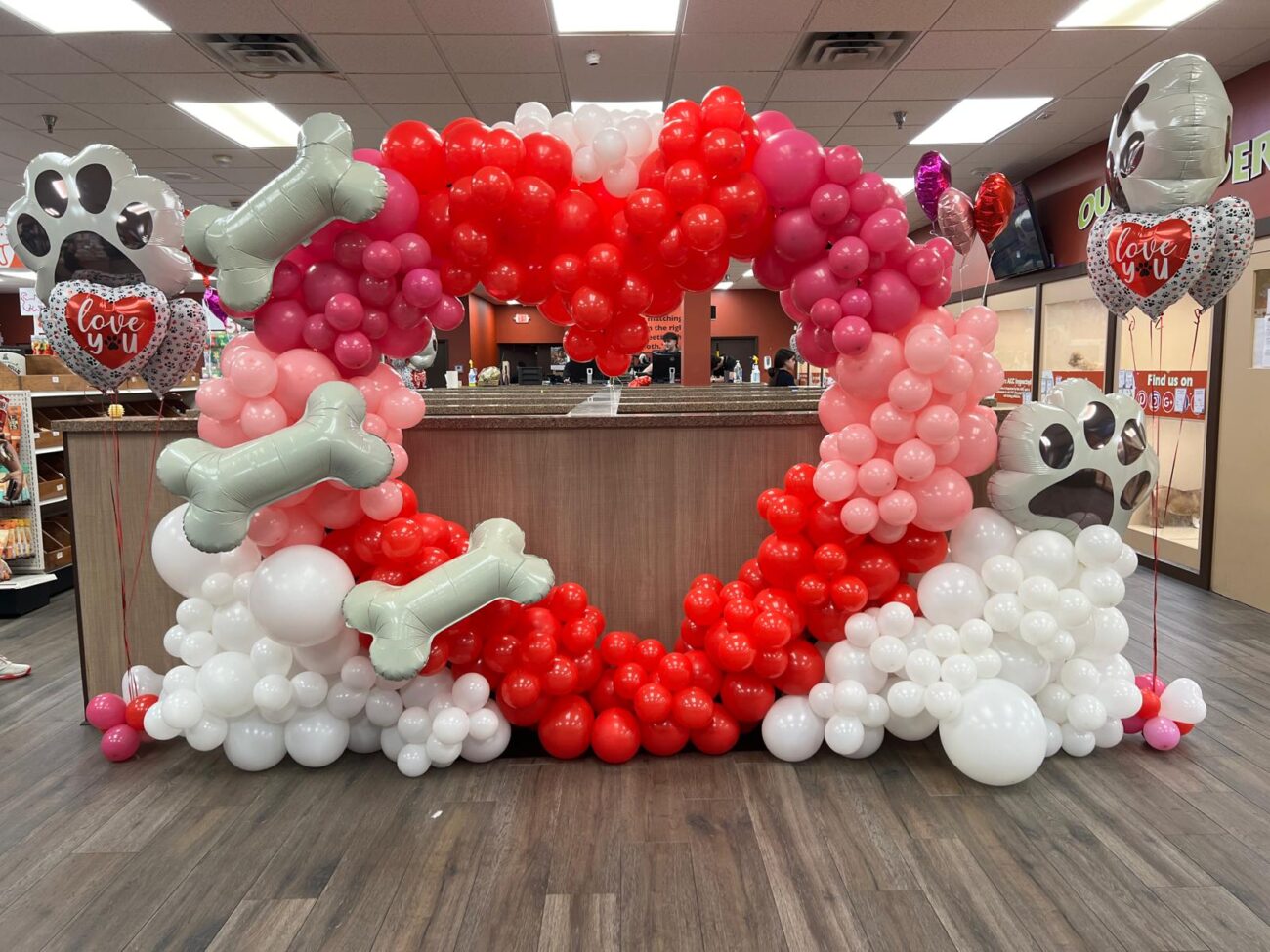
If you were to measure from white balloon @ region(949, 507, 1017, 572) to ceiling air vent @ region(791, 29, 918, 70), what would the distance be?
2.86 meters

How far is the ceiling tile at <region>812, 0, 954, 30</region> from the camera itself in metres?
3.74

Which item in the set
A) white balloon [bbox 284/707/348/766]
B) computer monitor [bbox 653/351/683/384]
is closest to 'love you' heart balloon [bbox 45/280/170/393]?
white balloon [bbox 284/707/348/766]

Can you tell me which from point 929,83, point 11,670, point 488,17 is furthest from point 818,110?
point 11,670

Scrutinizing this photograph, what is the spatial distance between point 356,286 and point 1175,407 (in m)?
4.75

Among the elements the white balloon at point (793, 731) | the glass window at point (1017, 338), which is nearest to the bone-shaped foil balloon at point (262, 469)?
the white balloon at point (793, 731)

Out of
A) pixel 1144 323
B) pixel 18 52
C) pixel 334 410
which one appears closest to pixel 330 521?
pixel 334 410

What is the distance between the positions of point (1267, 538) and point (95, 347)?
507cm

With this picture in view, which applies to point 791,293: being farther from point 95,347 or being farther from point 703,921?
point 95,347

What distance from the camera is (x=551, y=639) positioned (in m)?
2.32

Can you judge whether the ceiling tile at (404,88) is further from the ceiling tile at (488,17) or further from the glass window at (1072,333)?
the glass window at (1072,333)

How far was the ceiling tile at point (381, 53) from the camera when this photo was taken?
13.4ft

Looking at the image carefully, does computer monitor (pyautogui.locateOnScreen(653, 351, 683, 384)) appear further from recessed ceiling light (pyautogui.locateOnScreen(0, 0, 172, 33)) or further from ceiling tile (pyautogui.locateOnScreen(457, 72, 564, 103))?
recessed ceiling light (pyautogui.locateOnScreen(0, 0, 172, 33))

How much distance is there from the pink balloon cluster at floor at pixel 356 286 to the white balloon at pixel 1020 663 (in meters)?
1.78

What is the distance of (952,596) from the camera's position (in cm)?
230
